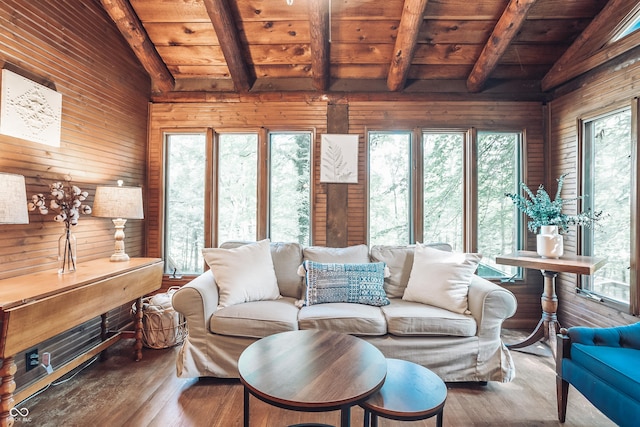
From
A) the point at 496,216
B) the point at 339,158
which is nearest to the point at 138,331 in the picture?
the point at 339,158

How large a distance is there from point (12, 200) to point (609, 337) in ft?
10.9

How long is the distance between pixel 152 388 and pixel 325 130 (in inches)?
107

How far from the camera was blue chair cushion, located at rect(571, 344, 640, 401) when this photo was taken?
4.55ft

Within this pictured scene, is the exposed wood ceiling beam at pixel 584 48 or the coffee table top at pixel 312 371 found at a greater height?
the exposed wood ceiling beam at pixel 584 48

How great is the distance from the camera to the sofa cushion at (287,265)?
8.67 feet

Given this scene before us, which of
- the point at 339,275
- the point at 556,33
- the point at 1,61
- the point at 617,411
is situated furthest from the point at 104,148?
the point at 556,33

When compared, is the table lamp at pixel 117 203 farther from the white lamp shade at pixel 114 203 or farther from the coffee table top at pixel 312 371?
the coffee table top at pixel 312 371

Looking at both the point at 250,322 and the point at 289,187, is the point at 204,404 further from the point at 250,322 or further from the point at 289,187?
the point at 289,187

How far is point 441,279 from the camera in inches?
92.9

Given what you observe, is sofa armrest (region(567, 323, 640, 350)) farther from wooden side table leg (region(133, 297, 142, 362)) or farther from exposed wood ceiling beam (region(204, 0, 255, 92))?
exposed wood ceiling beam (region(204, 0, 255, 92))

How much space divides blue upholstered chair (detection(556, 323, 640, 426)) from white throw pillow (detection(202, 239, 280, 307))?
6.39ft

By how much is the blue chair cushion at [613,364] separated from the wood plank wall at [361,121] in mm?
1664

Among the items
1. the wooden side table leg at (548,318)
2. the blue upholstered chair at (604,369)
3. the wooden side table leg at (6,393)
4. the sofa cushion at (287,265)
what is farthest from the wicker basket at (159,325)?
the wooden side table leg at (548,318)

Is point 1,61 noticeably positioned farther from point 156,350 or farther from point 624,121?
point 624,121
